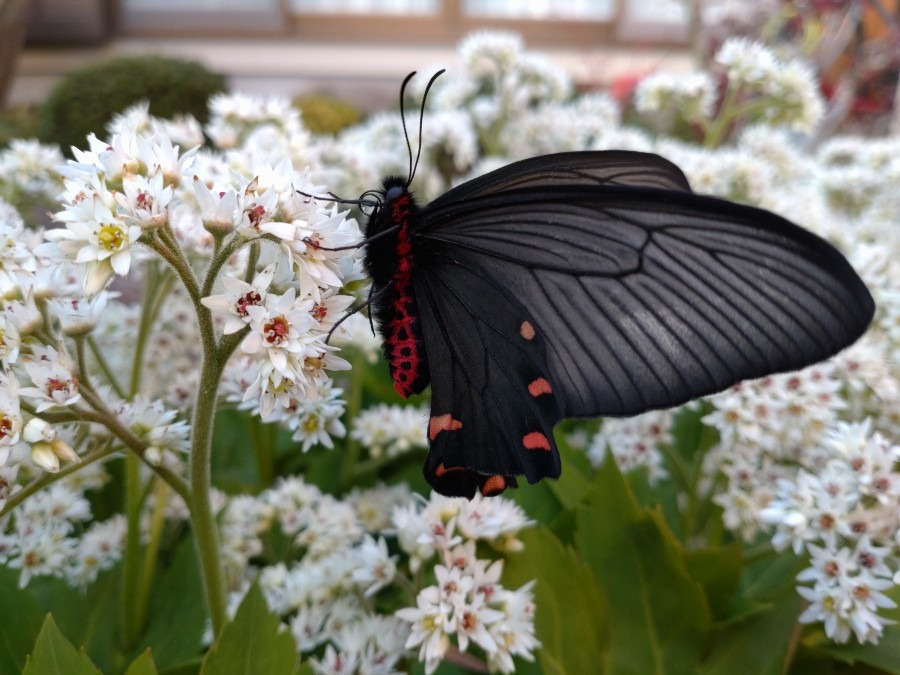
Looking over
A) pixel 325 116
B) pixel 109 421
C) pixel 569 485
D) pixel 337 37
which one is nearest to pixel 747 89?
pixel 569 485

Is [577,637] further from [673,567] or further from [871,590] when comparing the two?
[871,590]

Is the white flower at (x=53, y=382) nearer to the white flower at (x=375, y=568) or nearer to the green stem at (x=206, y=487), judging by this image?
the green stem at (x=206, y=487)

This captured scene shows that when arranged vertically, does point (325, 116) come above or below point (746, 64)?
above

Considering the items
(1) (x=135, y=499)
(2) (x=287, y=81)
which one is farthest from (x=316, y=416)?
(2) (x=287, y=81)

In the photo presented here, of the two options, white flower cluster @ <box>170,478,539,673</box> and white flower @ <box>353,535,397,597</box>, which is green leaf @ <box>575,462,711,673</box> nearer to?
white flower cluster @ <box>170,478,539,673</box>

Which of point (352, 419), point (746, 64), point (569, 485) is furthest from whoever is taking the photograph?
point (746, 64)

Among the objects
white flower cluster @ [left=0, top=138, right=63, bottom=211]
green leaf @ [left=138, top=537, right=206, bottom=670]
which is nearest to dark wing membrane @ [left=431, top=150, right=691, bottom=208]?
green leaf @ [left=138, top=537, right=206, bottom=670]

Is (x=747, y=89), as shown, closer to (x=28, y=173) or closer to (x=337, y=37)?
(x=28, y=173)
